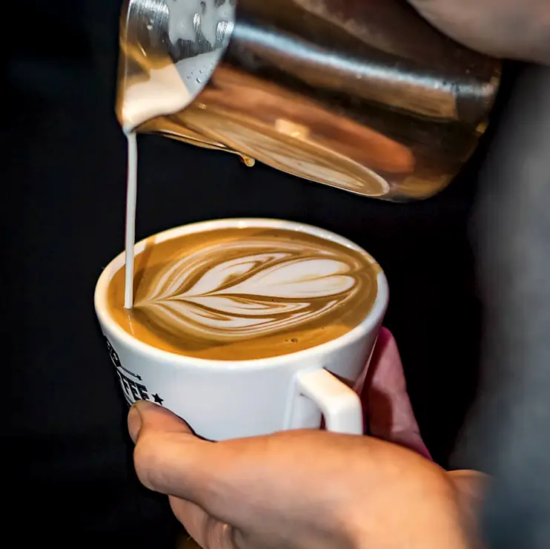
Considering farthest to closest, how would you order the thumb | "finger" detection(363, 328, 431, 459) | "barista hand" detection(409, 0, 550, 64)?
"finger" detection(363, 328, 431, 459) < the thumb < "barista hand" detection(409, 0, 550, 64)

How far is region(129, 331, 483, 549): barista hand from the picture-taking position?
0.34 m

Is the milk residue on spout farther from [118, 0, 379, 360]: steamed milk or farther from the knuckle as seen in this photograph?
the knuckle

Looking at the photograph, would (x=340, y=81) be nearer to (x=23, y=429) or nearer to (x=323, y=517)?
(x=323, y=517)

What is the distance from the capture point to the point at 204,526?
51 cm

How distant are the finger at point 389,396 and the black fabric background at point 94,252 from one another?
0.10 meters

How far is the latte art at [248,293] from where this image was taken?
0.49m

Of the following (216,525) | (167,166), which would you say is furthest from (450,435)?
(167,166)

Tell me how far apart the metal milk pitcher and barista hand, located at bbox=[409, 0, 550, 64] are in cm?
3

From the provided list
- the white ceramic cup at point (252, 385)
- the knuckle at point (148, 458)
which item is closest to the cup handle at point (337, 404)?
the white ceramic cup at point (252, 385)

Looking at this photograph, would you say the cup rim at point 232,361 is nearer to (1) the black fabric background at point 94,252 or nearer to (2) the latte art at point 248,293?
(2) the latte art at point 248,293

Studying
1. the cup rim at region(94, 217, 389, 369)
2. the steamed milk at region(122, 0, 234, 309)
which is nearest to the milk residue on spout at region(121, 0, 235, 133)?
the steamed milk at region(122, 0, 234, 309)

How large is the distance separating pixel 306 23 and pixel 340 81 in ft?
0.12

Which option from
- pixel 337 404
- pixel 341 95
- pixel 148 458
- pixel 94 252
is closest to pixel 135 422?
pixel 148 458

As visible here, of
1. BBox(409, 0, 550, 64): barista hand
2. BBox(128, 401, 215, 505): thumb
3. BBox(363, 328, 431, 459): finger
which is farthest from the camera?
BBox(363, 328, 431, 459): finger
